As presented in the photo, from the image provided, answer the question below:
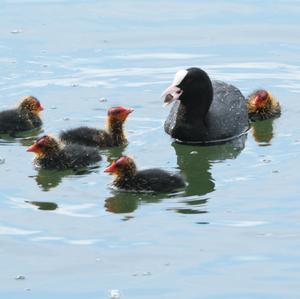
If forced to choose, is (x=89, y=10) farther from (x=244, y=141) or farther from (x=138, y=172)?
(x=138, y=172)

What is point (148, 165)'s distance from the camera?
13938mm

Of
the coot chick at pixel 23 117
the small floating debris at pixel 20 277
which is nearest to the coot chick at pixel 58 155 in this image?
the coot chick at pixel 23 117

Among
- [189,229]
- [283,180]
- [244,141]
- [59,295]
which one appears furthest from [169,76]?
[59,295]

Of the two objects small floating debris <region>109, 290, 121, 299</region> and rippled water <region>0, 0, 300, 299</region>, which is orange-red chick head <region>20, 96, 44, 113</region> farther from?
small floating debris <region>109, 290, 121, 299</region>

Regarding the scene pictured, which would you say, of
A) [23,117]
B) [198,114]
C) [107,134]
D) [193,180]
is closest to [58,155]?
[107,134]

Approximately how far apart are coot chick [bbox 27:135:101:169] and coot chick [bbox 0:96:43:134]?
4.28ft

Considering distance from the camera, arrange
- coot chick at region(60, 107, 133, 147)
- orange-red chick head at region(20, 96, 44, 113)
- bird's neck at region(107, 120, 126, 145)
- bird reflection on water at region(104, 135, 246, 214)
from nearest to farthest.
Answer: bird reflection on water at region(104, 135, 246, 214) < coot chick at region(60, 107, 133, 147) < bird's neck at region(107, 120, 126, 145) < orange-red chick head at region(20, 96, 44, 113)

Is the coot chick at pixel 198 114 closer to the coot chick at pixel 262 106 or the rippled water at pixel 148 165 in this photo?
the rippled water at pixel 148 165

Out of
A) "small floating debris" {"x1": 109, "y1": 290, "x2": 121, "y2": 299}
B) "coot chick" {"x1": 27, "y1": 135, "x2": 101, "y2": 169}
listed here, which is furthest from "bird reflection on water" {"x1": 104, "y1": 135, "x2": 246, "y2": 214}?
"small floating debris" {"x1": 109, "y1": 290, "x2": 121, "y2": 299}

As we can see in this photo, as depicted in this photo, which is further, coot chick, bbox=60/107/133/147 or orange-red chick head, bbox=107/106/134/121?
orange-red chick head, bbox=107/106/134/121

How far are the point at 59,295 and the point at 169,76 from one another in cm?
691

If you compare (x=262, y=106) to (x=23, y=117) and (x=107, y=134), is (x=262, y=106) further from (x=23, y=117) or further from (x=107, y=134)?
(x=23, y=117)

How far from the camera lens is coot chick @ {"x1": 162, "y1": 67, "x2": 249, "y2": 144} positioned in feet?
50.1

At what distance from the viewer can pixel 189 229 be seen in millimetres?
12102
